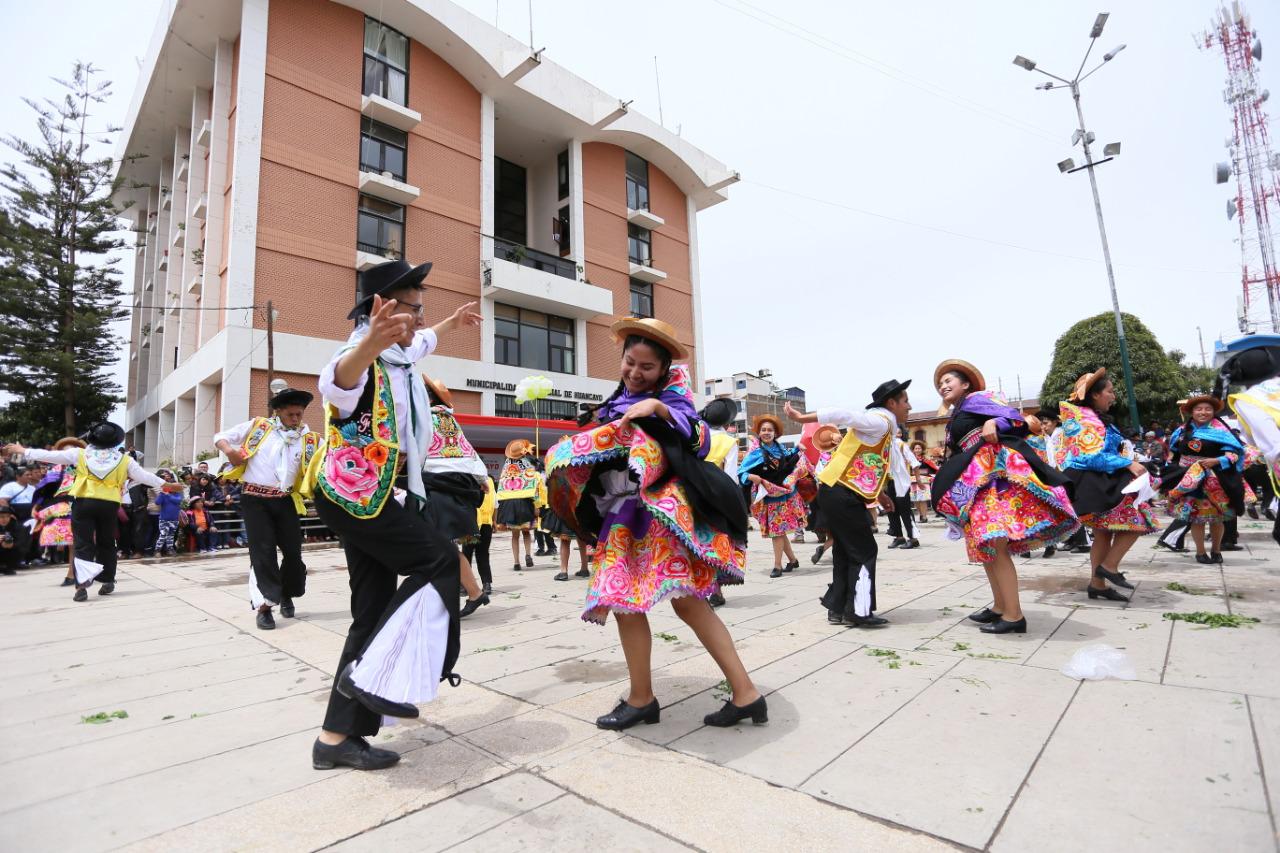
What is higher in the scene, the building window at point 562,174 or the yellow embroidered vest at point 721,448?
the building window at point 562,174

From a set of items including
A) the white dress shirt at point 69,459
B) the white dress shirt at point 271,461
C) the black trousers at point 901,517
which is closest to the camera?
the white dress shirt at point 271,461

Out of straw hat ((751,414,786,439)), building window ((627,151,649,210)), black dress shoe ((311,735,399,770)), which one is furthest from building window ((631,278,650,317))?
black dress shoe ((311,735,399,770))

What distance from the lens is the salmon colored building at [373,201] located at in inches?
732

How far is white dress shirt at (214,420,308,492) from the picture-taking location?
5.23 metres

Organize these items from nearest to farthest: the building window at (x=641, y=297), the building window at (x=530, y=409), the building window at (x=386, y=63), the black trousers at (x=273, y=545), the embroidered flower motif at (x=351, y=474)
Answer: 1. the embroidered flower motif at (x=351, y=474)
2. the black trousers at (x=273, y=545)
3. the building window at (x=386, y=63)
4. the building window at (x=530, y=409)
5. the building window at (x=641, y=297)

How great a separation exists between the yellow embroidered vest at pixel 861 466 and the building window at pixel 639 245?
26011 millimetres

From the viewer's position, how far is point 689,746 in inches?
98.1

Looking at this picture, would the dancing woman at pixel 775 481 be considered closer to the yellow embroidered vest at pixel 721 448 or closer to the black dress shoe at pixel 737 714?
the yellow embroidered vest at pixel 721 448

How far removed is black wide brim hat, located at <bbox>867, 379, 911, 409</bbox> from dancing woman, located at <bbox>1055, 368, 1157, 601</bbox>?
5.20ft

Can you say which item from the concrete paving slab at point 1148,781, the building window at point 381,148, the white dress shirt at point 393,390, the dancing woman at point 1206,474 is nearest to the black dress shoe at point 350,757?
the white dress shirt at point 393,390

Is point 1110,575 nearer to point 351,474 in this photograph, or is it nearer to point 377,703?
point 377,703

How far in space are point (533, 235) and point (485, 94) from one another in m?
6.09

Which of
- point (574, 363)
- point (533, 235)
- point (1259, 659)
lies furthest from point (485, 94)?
point (1259, 659)

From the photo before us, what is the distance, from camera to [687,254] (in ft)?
106
